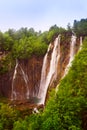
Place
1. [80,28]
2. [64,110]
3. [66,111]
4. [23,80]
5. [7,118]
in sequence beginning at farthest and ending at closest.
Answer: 1. [23,80]
2. [80,28]
3. [7,118]
4. [64,110]
5. [66,111]

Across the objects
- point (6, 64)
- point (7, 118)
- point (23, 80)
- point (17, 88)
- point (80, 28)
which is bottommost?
point (7, 118)

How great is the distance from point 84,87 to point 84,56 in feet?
17.6

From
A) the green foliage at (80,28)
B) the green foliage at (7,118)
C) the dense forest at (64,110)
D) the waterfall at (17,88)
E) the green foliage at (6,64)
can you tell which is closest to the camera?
the dense forest at (64,110)

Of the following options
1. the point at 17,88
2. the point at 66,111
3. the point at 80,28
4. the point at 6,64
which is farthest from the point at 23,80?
the point at 66,111

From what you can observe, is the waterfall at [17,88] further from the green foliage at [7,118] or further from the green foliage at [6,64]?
the green foliage at [7,118]

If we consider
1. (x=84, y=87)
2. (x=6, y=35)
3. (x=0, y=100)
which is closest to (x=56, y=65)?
(x=0, y=100)

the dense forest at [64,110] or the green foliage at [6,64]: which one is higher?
the green foliage at [6,64]

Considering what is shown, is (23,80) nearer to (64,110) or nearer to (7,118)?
(7,118)

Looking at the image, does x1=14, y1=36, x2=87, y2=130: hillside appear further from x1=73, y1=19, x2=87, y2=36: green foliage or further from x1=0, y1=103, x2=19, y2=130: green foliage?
x1=73, y1=19, x2=87, y2=36: green foliage

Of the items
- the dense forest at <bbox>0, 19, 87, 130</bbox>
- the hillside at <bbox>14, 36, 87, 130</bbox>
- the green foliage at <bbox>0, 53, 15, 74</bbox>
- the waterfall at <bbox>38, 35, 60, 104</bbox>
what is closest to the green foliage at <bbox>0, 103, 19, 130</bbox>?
the dense forest at <bbox>0, 19, 87, 130</bbox>

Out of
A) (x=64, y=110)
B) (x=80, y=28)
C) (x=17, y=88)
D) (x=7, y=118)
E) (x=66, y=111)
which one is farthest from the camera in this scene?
(x=17, y=88)

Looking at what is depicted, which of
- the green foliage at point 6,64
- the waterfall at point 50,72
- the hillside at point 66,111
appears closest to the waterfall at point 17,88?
the green foliage at point 6,64

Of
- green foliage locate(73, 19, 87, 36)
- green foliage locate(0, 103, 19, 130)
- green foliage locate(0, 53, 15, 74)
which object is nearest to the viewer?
green foliage locate(0, 103, 19, 130)

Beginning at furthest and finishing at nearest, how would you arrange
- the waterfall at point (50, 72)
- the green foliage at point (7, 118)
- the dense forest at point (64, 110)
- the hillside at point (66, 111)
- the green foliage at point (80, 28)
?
the green foliage at point (80, 28)
the waterfall at point (50, 72)
the green foliage at point (7, 118)
the dense forest at point (64, 110)
the hillside at point (66, 111)
